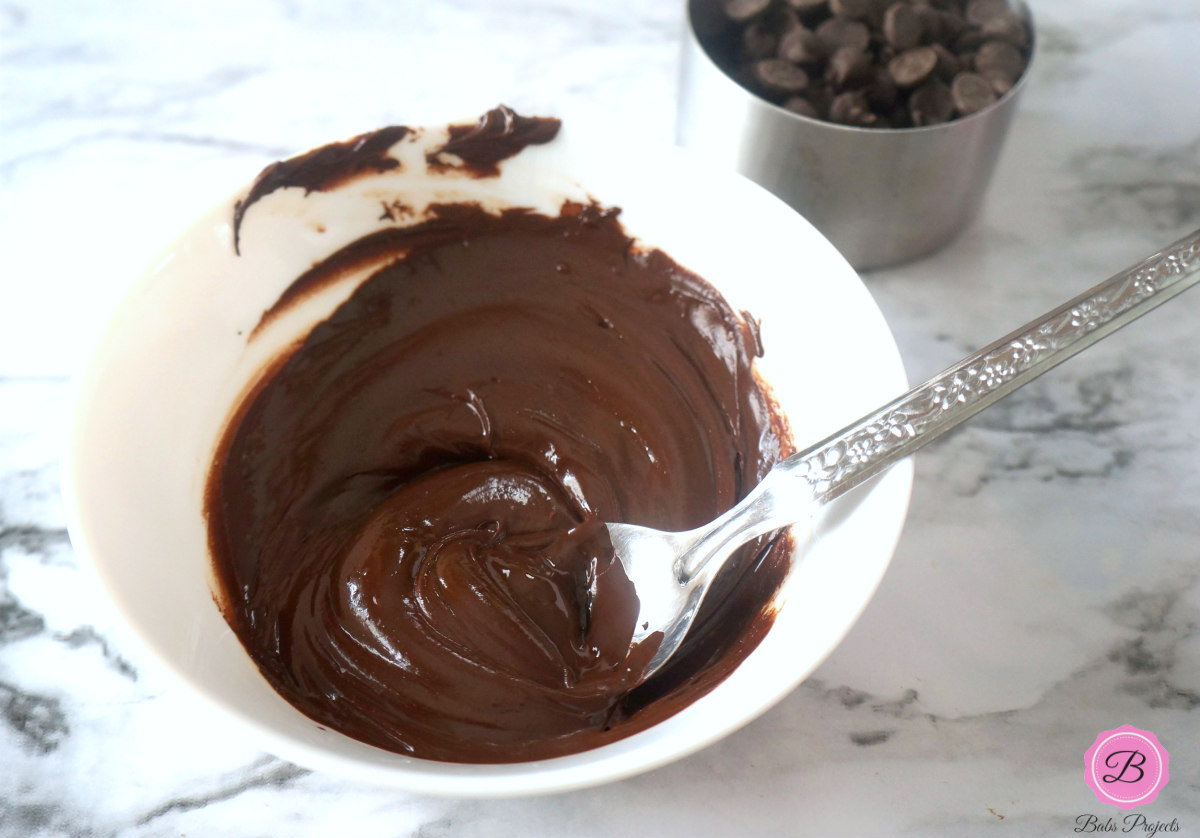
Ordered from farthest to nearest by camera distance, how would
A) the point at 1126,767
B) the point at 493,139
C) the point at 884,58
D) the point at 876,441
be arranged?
the point at 884,58 < the point at 493,139 < the point at 1126,767 < the point at 876,441

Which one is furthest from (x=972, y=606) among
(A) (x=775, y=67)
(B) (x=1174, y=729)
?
(A) (x=775, y=67)

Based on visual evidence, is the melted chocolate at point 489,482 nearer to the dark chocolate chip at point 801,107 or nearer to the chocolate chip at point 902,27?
the dark chocolate chip at point 801,107

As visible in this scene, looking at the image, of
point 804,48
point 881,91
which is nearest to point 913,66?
point 881,91

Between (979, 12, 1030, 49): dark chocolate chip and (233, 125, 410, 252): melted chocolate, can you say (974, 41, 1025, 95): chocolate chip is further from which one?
(233, 125, 410, 252): melted chocolate

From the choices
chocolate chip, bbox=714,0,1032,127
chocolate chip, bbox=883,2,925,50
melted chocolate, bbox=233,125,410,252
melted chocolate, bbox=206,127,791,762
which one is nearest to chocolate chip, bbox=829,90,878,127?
chocolate chip, bbox=714,0,1032,127

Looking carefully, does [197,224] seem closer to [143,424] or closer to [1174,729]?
[143,424]

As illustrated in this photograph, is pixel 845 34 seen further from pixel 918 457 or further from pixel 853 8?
pixel 918 457
